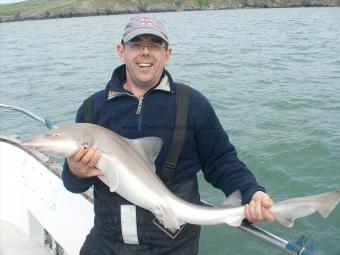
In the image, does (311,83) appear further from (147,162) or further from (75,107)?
(147,162)

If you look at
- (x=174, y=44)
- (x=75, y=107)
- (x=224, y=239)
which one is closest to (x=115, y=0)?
(x=174, y=44)

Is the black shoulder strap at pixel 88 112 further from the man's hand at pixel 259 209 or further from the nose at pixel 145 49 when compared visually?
the man's hand at pixel 259 209

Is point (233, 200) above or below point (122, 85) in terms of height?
below

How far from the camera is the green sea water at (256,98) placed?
7657 millimetres

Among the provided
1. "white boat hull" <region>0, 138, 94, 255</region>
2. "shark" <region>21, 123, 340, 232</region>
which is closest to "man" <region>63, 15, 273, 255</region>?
"shark" <region>21, 123, 340, 232</region>

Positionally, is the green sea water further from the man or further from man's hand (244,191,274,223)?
man's hand (244,191,274,223)

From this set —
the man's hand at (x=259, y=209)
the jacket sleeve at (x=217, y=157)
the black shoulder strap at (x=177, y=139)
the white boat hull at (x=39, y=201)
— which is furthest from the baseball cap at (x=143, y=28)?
the white boat hull at (x=39, y=201)

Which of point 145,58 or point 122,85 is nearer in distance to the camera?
point 145,58

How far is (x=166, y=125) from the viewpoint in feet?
10.7

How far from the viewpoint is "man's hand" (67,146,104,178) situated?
9.18 ft

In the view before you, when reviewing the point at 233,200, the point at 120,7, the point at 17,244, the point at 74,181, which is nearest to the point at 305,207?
the point at 233,200

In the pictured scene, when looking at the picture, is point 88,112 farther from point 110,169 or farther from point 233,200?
point 233,200

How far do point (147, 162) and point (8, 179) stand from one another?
9.77 ft

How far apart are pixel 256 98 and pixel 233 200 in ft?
35.7
